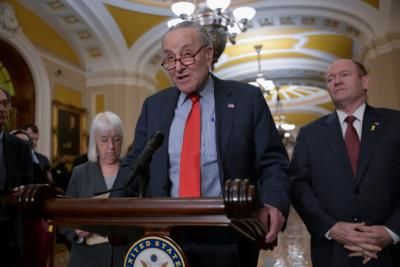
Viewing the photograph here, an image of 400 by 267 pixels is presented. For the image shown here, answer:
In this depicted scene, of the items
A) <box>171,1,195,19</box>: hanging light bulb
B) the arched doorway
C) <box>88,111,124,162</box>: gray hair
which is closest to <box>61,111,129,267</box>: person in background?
<box>88,111,124,162</box>: gray hair

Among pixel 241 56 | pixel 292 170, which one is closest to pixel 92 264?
pixel 292 170

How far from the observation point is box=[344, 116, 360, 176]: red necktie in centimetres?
207

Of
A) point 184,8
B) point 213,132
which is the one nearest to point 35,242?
point 213,132

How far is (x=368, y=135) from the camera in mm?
2051

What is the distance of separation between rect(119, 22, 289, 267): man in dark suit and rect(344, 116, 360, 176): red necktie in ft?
2.30

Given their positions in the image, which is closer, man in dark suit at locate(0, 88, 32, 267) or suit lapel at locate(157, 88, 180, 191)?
suit lapel at locate(157, 88, 180, 191)

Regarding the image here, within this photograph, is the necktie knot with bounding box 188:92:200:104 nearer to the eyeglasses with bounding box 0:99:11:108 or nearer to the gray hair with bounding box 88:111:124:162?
the gray hair with bounding box 88:111:124:162

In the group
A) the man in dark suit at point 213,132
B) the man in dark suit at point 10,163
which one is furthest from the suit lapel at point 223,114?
the man in dark suit at point 10,163

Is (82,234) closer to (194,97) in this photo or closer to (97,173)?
(97,173)

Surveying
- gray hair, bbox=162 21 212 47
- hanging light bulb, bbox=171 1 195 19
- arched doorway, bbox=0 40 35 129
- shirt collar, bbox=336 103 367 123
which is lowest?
shirt collar, bbox=336 103 367 123

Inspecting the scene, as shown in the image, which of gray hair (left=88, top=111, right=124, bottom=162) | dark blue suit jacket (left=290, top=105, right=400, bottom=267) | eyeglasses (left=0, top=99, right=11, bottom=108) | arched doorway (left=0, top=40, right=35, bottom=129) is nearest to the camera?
dark blue suit jacket (left=290, top=105, right=400, bottom=267)

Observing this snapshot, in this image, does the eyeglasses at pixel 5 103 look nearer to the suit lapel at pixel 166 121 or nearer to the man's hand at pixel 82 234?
the man's hand at pixel 82 234

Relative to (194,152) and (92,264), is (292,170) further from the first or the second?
(92,264)

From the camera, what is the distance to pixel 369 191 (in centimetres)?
196
